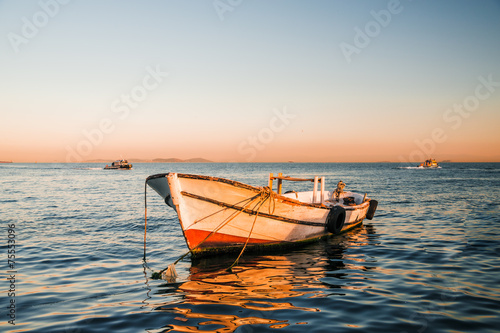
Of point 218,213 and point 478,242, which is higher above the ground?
point 218,213

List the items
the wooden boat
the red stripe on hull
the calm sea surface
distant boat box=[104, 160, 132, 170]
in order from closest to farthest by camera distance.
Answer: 1. the calm sea surface
2. the wooden boat
3. the red stripe on hull
4. distant boat box=[104, 160, 132, 170]

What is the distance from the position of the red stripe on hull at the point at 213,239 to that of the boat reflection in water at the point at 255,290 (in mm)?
468

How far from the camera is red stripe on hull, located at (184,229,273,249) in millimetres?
9969

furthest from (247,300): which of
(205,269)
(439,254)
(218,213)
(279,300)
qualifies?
(439,254)

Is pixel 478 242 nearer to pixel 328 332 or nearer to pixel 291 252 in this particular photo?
pixel 291 252

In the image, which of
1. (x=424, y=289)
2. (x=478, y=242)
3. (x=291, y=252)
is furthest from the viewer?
(x=478, y=242)

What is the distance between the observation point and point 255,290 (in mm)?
7324

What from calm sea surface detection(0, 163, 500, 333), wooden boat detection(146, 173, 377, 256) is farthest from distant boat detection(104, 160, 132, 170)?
wooden boat detection(146, 173, 377, 256)

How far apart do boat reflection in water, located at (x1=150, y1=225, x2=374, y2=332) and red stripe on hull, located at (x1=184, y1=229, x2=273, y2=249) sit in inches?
18.4

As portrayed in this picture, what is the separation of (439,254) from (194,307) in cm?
829

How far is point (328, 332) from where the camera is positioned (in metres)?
5.33

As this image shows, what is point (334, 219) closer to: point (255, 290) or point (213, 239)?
point (213, 239)

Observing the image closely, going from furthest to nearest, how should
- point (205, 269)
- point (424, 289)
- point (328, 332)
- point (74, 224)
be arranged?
1. point (74, 224)
2. point (205, 269)
3. point (424, 289)
4. point (328, 332)

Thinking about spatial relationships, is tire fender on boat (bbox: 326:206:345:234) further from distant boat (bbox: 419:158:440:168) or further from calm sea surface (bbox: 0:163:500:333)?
distant boat (bbox: 419:158:440:168)
